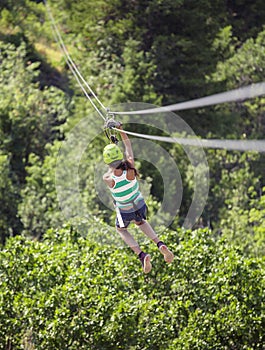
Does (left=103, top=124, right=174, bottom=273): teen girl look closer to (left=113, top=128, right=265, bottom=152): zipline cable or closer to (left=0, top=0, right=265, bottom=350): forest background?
(left=113, top=128, right=265, bottom=152): zipline cable

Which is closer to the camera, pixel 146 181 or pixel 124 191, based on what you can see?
pixel 124 191

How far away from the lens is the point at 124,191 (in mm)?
10062

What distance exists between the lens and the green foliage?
19.8m

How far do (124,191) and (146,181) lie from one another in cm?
2066

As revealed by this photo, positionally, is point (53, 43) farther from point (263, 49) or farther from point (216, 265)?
point (216, 265)

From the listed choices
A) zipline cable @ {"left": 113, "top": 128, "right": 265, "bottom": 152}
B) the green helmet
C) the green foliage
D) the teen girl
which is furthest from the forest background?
the green helmet

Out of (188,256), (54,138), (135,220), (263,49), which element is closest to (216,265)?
(188,256)

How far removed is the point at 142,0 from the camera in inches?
1638

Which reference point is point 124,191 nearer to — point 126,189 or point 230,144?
point 126,189

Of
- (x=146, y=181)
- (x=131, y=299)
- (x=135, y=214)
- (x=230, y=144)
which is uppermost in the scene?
(x=230, y=144)

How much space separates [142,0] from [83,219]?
1900cm

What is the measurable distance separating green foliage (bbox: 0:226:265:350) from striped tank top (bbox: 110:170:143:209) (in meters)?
9.62

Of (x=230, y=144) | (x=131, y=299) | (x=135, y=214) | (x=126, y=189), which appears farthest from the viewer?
(x=131, y=299)

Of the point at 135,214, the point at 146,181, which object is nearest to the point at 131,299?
the point at 135,214
